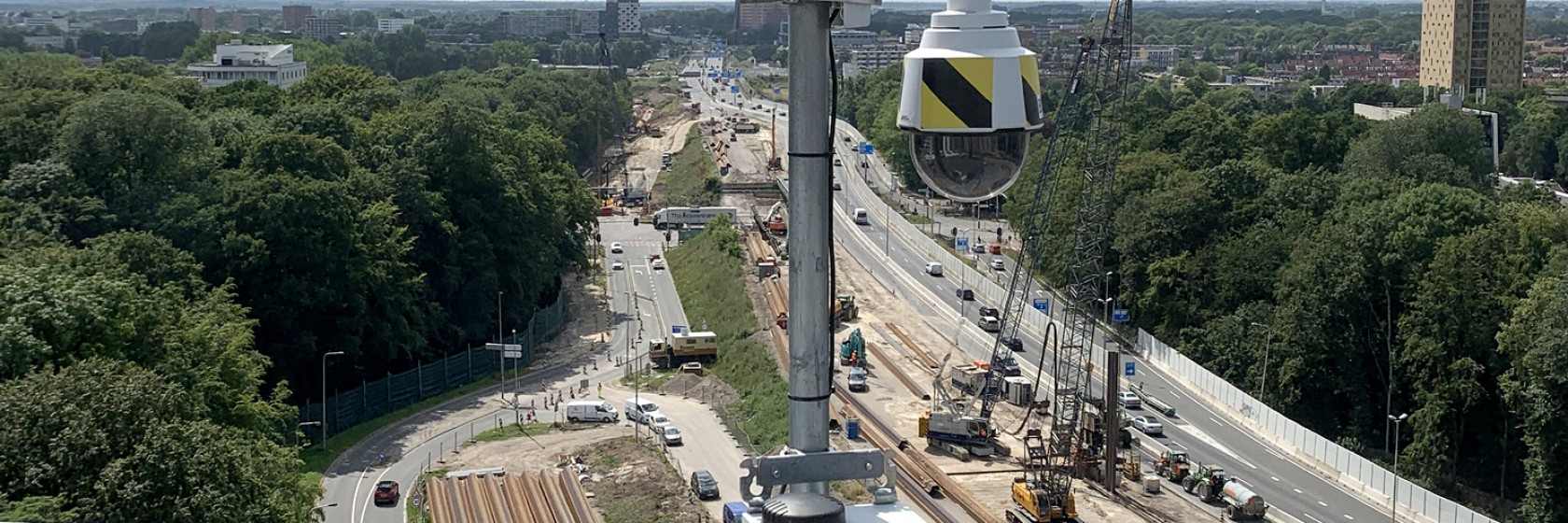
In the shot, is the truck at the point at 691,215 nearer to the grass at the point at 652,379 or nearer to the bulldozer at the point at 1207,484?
the grass at the point at 652,379

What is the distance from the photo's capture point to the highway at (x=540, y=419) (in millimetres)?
58344

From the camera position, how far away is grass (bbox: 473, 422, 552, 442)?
219ft

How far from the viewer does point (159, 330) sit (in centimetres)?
4838

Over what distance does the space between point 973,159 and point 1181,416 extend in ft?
194

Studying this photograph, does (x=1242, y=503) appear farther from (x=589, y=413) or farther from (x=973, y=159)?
(x=973, y=159)

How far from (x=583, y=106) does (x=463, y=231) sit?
78366 millimetres

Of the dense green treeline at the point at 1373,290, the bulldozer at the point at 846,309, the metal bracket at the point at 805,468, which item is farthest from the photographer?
the bulldozer at the point at 846,309

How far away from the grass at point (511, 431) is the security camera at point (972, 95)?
180 ft

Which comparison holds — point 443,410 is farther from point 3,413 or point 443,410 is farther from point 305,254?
point 3,413

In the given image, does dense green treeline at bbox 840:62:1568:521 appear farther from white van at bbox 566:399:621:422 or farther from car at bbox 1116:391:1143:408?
white van at bbox 566:399:621:422

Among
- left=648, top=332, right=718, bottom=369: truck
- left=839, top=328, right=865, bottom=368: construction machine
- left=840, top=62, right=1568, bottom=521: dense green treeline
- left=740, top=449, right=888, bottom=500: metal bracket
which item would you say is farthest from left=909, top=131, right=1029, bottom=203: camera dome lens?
left=648, top=332, right=718, bottom=369: truck

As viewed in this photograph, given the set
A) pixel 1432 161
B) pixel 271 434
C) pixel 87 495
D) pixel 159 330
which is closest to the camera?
pixel 87 495

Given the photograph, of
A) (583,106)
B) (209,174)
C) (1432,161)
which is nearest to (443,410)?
(209,174)

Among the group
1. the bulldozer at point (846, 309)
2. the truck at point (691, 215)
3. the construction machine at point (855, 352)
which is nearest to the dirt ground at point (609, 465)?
the construction machine at point (855, 352)
